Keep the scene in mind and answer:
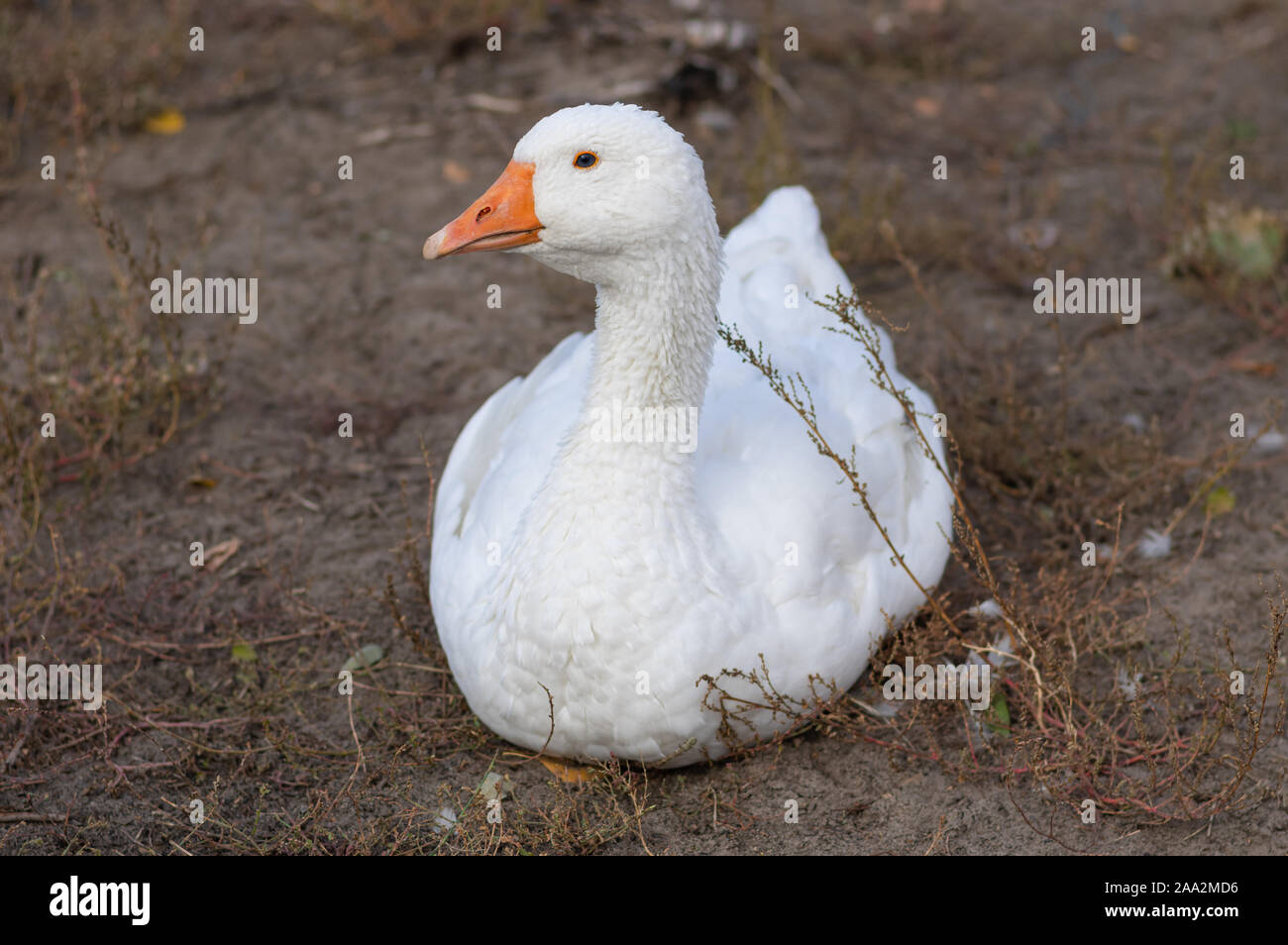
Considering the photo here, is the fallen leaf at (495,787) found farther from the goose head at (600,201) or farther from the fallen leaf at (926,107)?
the fallen leaf at (926,107)

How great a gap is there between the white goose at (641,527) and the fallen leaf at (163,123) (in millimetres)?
4463

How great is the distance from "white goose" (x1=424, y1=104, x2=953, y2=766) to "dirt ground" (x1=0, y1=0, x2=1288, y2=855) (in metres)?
0.32

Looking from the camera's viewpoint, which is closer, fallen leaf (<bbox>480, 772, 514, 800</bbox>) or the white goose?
the white goose

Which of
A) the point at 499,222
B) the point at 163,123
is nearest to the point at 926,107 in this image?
the point at 163,123

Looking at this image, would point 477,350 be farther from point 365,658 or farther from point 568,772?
point 568,772

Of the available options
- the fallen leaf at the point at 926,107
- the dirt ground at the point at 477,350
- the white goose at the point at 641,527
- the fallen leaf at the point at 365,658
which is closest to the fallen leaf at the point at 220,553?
the dirt ground at the point at 477,350

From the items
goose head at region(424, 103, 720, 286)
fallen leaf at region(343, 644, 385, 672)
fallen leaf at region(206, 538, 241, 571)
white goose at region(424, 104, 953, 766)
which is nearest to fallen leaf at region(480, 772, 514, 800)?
white goose at region(424, 104, 953, 766)

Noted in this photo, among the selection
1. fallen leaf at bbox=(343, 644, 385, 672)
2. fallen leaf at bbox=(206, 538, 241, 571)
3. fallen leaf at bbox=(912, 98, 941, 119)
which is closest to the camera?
fallen leaf at bbox=(343, 644, 385, 672)

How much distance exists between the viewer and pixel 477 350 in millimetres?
5672

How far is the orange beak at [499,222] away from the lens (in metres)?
3.11

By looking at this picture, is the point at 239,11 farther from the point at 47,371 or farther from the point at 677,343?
the point at 677,343

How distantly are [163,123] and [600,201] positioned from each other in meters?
5.01

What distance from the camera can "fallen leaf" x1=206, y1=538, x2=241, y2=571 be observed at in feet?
14.9

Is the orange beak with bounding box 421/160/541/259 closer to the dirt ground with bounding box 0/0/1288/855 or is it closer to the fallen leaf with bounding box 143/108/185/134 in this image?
the dirt ground with bounding box 0/0/1288/855
